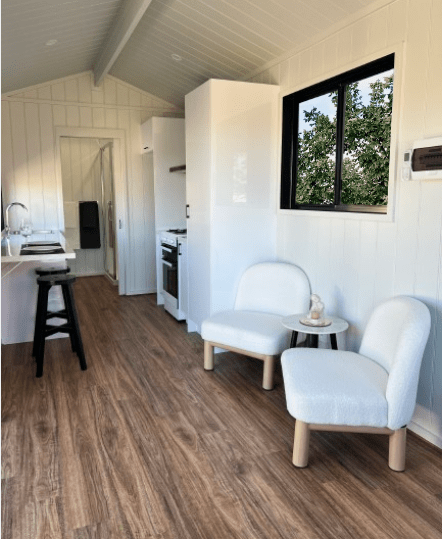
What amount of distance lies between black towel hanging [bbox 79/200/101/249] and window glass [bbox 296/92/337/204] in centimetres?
423

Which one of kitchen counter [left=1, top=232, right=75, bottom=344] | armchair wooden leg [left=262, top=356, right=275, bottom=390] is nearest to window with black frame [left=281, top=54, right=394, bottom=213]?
armchair wooden leg [left=262, top=356, right=275, bottom=390]

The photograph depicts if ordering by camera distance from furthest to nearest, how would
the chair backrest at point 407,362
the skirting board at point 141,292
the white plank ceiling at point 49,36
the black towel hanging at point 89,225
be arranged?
1. the black towel hanging at point 89,225
2. the skirting board at point 141,292
3. the white plank ceiling at point 49,36
4. the chair backrest at point 407,362

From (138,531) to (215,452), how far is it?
64 centimetres

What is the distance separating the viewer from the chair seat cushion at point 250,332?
310cm

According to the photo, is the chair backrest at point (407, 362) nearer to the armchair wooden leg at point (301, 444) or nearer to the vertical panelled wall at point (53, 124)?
the armchair wooden leg at point (301, 444)

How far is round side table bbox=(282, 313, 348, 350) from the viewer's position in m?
2.85

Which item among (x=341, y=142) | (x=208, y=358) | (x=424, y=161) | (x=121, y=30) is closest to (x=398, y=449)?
(x=424, y=161)

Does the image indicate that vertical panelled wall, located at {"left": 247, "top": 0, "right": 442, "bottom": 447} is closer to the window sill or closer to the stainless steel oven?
the window sill

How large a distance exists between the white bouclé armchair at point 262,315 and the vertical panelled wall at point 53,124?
8.83 ft

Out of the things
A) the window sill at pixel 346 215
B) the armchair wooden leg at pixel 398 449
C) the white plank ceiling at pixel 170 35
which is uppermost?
the white plank ceiling at pixel 170 35

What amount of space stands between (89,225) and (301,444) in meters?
5.68

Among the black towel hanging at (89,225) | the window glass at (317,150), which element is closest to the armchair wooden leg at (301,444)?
the window glass at (317,150)

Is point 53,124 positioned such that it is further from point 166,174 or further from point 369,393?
point 369,393

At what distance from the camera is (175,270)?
470cm
